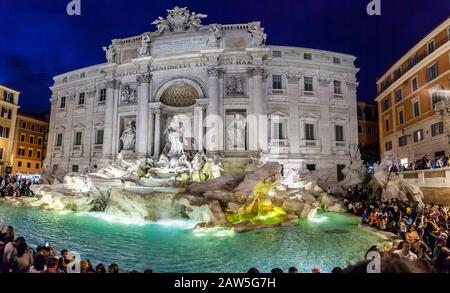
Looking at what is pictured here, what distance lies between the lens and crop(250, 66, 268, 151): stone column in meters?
18.4

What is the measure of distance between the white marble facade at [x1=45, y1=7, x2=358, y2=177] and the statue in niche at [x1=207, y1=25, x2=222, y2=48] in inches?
2.9

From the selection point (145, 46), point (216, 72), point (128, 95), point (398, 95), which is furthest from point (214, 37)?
point (398, 95)

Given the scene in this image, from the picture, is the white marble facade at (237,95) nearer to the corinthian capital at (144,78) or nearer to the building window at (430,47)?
the corinthian capital at (144,78)

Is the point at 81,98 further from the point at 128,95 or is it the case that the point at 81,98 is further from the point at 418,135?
the point at 418,135

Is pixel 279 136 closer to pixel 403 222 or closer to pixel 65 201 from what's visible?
pixel 403 222

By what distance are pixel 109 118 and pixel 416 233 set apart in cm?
2129

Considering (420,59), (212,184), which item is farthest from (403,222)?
(420,59)

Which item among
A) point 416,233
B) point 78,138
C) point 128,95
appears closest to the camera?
point 416,233

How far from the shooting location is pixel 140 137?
64.7ft

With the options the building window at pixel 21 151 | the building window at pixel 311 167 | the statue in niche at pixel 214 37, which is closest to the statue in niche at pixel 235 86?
the statue in niche at pixel 214 37

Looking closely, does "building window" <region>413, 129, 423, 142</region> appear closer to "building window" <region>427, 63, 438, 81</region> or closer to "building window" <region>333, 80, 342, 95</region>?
"building window" <region>427, 63, 438, 81</region>

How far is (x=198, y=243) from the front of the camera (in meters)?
7.36

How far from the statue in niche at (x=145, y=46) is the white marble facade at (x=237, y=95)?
74 mm

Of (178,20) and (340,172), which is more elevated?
(178,20)
